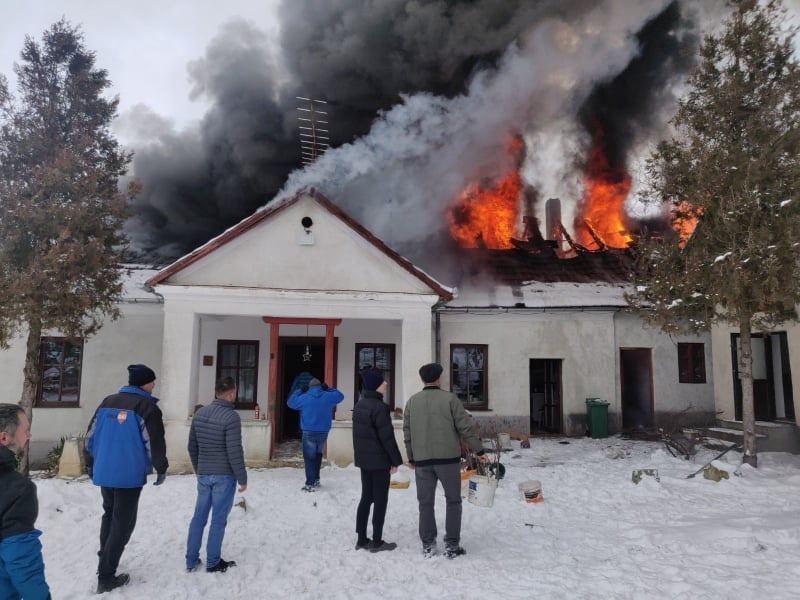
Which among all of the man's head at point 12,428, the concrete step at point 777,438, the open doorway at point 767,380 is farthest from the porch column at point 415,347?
the man's head at point 12,428

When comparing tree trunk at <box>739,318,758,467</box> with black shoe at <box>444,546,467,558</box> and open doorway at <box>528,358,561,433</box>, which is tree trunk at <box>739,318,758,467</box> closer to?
open doorway at <box>528,358,561,433</box>

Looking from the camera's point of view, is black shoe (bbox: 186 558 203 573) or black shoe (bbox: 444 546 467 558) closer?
black shoe (bbox: 186 558 203 573)

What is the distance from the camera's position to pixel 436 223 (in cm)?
2197

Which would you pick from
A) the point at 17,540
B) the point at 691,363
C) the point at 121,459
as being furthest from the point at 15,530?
the point at 691,363

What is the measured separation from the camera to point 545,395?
1498 cm

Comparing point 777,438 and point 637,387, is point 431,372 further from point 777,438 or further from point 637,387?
point 637,387

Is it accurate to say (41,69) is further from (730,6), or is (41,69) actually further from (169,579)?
(730,6)

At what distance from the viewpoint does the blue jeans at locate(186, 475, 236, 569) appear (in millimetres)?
4707

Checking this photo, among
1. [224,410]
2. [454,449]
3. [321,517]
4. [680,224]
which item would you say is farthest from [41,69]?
[680,224]

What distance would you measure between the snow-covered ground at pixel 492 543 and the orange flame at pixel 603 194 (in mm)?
21083

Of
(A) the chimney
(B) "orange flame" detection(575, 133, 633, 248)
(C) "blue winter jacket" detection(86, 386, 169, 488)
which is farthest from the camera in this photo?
(B) "orange flame" detection(575, 133, 633, 248)

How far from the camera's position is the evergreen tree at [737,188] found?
27.0ft

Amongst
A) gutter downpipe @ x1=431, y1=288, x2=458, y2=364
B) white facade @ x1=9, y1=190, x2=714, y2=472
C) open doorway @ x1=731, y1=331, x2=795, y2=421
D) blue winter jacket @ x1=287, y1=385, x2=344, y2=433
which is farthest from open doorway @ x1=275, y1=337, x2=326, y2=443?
open doorway @ x1=731, y1=331, x2=795, y2=421

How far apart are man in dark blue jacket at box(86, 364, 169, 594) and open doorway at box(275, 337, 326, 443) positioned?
7813 millimetres
